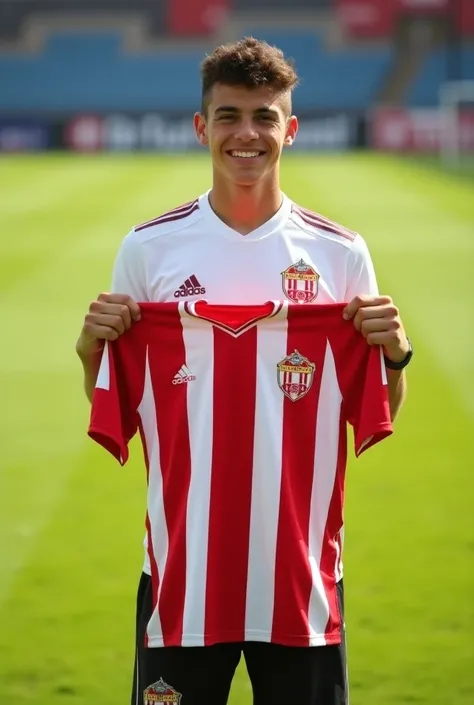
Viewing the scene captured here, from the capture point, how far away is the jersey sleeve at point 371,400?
3033 millimetres

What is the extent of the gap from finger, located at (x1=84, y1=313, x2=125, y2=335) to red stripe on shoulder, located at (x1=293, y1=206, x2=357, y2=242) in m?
0.53

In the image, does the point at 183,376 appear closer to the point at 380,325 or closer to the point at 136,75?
the point at 380,325

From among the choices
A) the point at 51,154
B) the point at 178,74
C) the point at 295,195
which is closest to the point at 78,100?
the point at 178,74

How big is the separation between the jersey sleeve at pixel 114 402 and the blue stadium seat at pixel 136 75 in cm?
4385

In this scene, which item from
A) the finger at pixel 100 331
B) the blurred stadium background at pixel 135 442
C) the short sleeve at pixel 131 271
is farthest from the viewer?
the blurred stadium background at pixel 135 442

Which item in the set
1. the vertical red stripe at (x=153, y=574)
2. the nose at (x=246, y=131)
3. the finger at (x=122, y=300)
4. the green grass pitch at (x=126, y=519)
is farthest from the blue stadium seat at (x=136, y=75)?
the vertical red stripe at (x=153, y=574)

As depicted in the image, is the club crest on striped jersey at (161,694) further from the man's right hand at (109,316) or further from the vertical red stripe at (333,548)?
the man's right hand at (109,316)

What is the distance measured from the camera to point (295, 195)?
19859mm

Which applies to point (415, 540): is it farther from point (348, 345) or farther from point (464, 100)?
point (464, 100)

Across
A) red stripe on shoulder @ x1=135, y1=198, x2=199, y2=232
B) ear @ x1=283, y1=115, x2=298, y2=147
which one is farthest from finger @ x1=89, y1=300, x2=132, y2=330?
ear @ x1=283, y1=115, x2=298, y2=147

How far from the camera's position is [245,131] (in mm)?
3059

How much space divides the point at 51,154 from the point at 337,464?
114ft

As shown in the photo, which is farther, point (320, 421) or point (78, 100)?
point (78, 100)

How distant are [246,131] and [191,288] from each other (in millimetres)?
399
